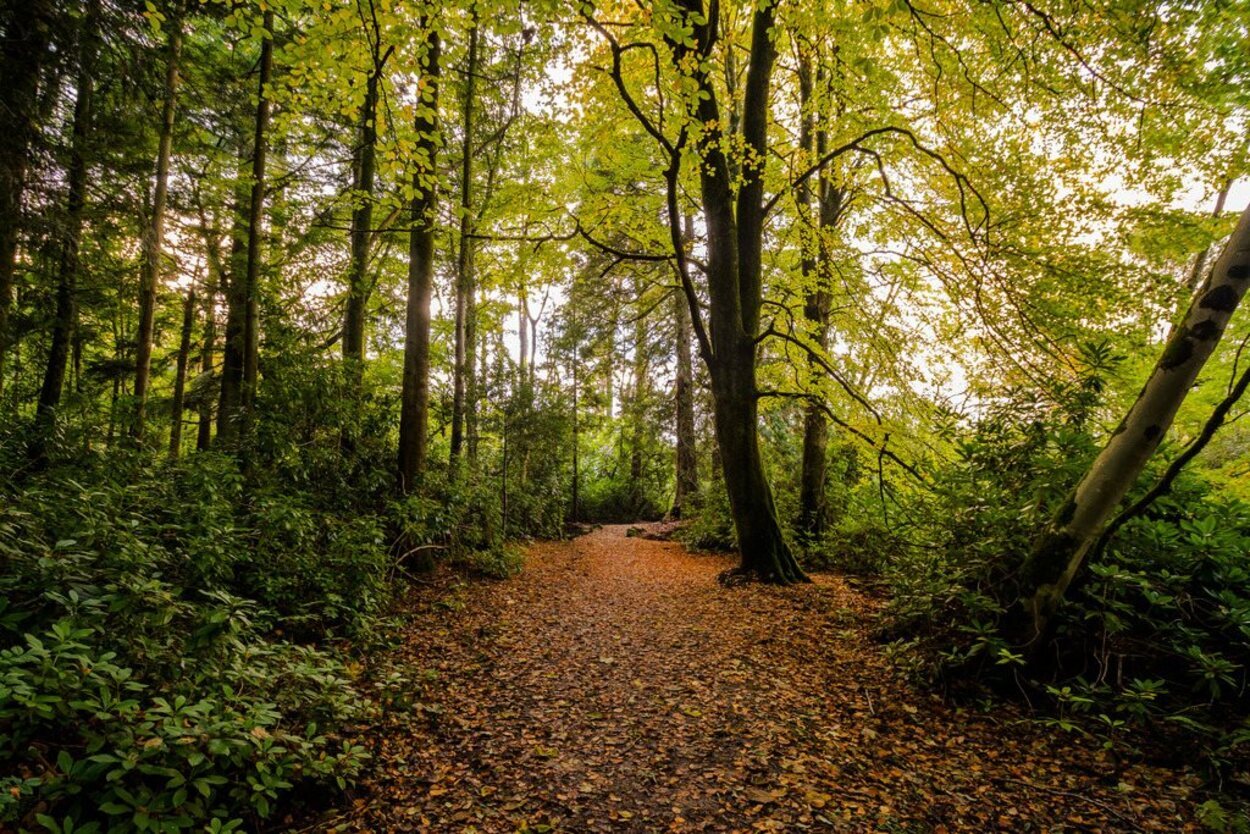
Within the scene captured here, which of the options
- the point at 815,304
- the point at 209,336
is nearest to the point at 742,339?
the point at 815,304

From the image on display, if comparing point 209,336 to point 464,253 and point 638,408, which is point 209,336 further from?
point 638,408

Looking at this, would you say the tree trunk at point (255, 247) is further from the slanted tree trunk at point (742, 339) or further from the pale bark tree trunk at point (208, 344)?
the slanted tree trunk at point (742, 339)

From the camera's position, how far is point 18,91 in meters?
4.45

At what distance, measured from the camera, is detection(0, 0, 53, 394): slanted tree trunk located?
14.4 feet

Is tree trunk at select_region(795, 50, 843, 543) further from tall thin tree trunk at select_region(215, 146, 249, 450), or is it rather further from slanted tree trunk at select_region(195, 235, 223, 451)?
slanted tree trunk at select_region(195, 235, 223, 451)

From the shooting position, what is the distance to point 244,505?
545cm

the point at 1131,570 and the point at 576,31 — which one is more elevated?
the point at 576,31

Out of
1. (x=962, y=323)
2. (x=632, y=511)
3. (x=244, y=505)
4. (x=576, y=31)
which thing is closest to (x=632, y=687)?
(x=244, y=505)

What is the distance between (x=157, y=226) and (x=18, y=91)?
10.2 feet

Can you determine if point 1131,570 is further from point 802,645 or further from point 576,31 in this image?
point 576,31

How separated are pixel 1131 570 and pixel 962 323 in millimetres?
4253

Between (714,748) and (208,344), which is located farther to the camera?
(208,344)

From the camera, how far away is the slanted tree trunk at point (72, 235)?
4945 mm

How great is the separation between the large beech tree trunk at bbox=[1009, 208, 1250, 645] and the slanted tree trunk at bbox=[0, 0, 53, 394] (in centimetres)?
907
